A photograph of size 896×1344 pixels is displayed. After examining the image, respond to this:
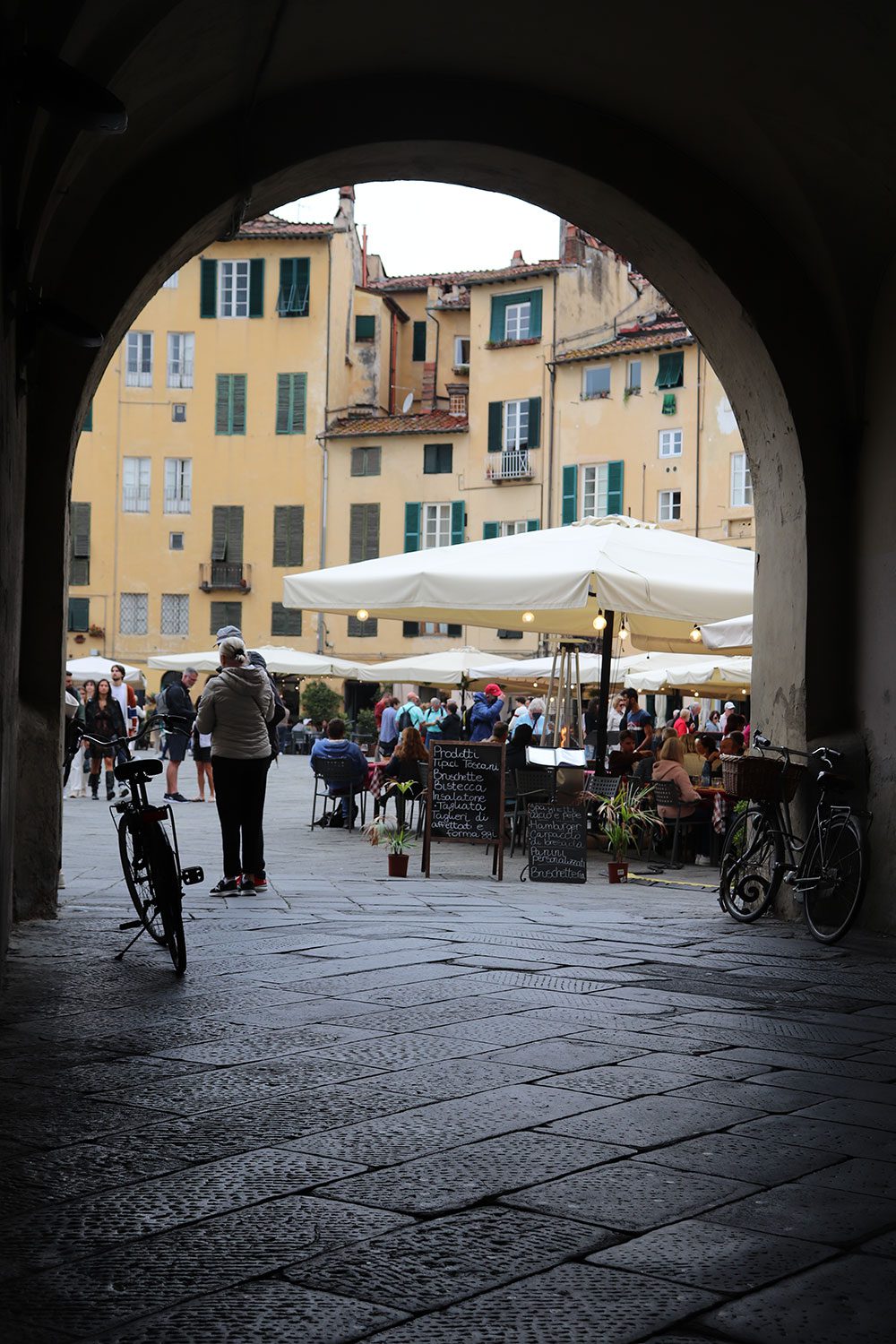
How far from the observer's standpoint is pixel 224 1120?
4.11 metres

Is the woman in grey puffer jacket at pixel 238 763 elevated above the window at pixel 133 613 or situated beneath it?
situated beneath

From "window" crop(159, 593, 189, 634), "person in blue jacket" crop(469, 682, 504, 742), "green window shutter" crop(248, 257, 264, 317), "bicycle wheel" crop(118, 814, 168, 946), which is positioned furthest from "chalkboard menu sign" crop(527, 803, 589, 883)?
"green window shutter" crop(248, 257, 264, 317)

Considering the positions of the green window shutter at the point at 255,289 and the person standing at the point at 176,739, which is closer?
the person standing at the point at 176,739

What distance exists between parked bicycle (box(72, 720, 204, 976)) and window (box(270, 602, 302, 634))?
39.6 meters

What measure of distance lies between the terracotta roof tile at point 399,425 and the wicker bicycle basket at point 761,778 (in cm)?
3799

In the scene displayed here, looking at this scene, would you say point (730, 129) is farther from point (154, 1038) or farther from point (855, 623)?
point (154, 1038)

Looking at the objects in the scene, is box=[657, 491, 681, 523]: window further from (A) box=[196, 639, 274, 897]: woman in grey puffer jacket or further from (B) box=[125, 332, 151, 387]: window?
(A) box=[196, 639, 274, 897]: woman in grey puffer jacket

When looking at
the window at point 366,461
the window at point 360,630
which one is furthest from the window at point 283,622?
the window at point 366,461

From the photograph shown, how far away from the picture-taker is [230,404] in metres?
47.7

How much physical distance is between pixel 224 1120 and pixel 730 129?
578cm

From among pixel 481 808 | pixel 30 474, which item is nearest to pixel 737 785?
pixel 481 808

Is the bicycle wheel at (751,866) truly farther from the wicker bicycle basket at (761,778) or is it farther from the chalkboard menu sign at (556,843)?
the chalkboard menu sign at (556,843)

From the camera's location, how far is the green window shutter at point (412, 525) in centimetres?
4662

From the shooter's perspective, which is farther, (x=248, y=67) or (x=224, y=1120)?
(x=248, y=67)
